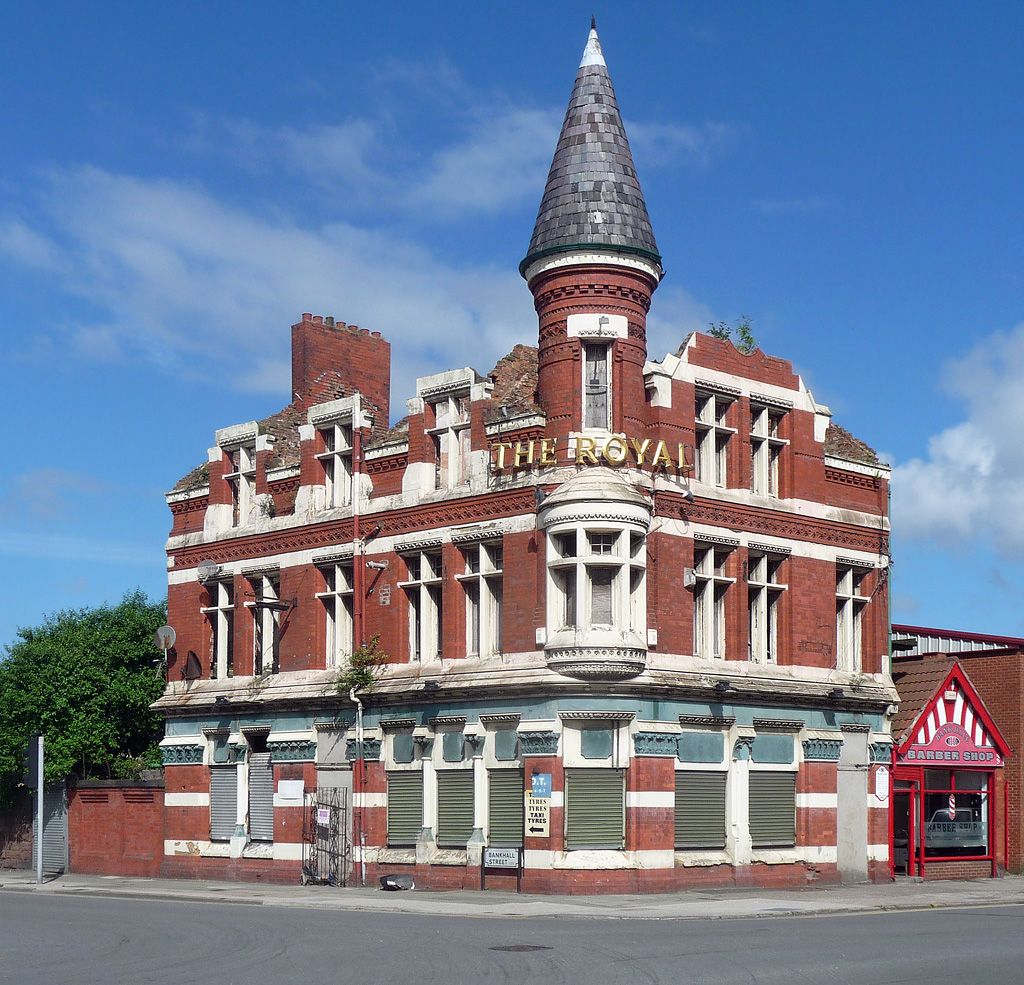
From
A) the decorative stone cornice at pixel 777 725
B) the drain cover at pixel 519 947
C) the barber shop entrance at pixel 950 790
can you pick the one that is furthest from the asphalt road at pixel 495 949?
the barber shop entrance at pixel 950 790

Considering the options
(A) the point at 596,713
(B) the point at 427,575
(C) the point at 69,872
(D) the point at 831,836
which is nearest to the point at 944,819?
(D) the point at 831,836

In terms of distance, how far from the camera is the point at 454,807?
32.4 metres

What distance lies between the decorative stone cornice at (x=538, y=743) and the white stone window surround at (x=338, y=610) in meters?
6.97

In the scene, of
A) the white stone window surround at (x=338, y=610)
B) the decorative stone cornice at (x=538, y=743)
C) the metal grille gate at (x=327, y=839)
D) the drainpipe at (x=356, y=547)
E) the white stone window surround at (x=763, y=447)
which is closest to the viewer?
the decorative stone cornice at (x=538, y=743)

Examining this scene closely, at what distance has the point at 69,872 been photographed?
133ft

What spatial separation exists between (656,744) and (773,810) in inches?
177

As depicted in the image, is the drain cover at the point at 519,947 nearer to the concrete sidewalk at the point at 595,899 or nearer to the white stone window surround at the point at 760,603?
the concrete sidewalk at the point at 595,899

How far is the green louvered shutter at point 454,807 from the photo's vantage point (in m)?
32.1

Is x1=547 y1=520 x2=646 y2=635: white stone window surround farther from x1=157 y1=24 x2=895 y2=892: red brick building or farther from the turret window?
the turret window

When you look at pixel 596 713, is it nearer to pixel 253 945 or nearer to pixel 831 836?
pixel 831 836

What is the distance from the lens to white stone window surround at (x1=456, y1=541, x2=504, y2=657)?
3253 centimetres

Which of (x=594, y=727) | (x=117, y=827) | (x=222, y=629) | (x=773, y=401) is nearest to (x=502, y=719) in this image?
(x=594, y=727)

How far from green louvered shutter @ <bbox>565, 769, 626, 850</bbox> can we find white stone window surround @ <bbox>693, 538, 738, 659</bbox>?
4097mm

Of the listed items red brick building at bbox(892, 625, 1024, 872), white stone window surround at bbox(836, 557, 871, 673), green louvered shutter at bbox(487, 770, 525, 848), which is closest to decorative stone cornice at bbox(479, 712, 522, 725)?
green louvered shutter at bbox(487, 770, 525, 848)
